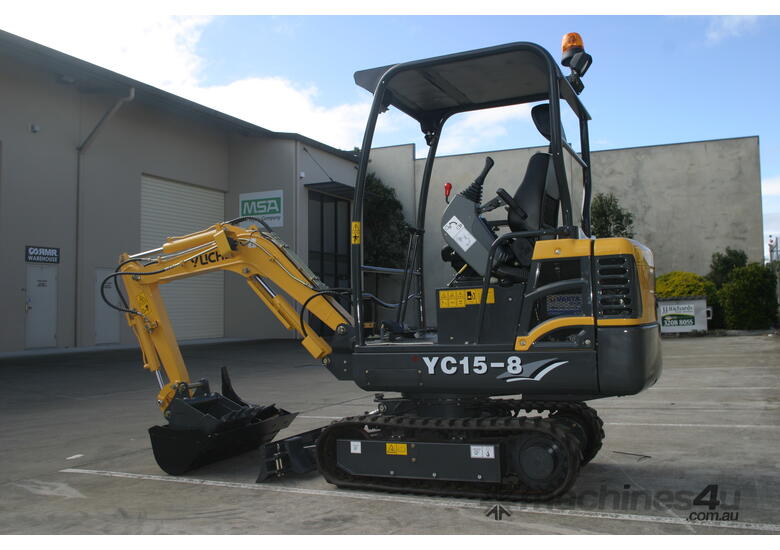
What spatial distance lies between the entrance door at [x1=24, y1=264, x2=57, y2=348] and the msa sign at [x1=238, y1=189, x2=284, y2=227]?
8.09 meters

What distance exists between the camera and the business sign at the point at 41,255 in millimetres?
18312

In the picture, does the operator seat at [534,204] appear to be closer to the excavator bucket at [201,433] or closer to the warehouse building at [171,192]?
the excavator bucket at [201,433]

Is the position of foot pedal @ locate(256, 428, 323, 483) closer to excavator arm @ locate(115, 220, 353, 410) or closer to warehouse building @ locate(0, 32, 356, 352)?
excavator arm @ locate(115, 220, 353, 410)

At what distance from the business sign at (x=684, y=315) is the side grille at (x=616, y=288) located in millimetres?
21969

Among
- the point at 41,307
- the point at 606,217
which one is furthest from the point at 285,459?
the point at 606,217

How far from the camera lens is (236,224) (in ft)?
20.7

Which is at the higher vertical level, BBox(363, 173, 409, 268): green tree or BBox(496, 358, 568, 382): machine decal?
BBox(363, 173, 409, 268): green tree

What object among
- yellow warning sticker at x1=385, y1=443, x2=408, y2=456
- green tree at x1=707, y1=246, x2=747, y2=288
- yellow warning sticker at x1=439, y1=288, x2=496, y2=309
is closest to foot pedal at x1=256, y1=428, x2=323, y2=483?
yellow warning sticker at x1=385, y1=443, x2=408, y2=456

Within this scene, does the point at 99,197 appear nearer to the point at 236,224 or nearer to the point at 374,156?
the point at 374,156

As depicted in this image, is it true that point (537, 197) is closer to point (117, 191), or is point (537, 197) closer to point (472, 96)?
point (472, 96)

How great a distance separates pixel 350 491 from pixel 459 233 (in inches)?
84.4

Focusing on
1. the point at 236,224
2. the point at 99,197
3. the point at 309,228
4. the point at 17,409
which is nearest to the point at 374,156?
the point at 309,228

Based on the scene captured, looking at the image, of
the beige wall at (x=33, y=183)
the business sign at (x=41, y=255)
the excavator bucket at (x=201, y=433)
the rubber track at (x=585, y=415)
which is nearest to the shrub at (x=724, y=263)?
the beige wall at (x=33, y=183)

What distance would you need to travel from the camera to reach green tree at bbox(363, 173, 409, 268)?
2841 centimetres
